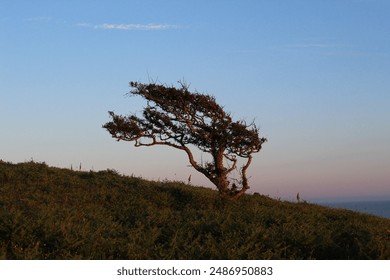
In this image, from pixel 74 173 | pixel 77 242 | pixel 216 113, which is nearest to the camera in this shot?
pixel 77 242

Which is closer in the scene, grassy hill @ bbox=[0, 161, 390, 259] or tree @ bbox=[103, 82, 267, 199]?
grassy hill @ bbox=[0, 161, 390, 259]

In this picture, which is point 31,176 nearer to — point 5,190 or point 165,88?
point 5,190

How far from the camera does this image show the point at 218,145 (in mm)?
28047

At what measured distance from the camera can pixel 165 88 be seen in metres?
28.2

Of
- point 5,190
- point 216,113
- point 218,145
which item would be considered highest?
point 216,113

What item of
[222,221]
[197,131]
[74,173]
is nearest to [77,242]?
[222,221]

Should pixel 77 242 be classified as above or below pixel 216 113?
below

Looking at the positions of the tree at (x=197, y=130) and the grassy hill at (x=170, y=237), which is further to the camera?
the tree at (x=197, y=130)
